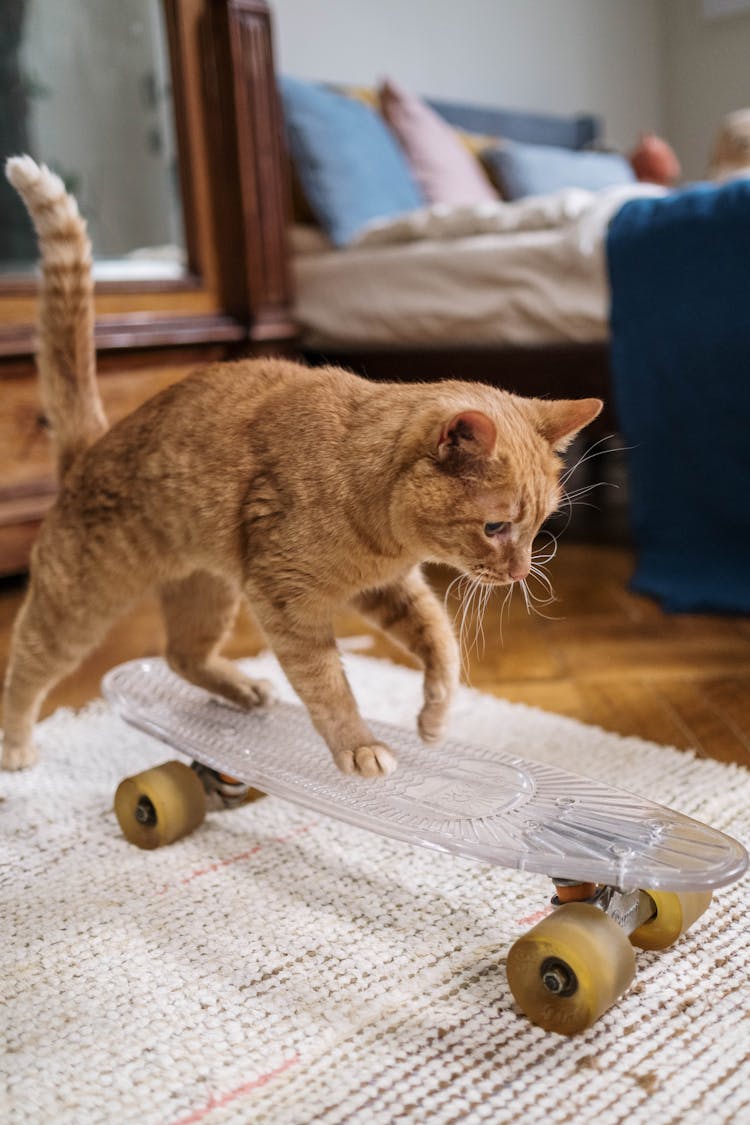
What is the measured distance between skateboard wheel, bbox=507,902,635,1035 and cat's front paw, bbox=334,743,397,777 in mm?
261

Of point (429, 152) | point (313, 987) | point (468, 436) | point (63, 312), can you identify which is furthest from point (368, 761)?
point (429, 152)

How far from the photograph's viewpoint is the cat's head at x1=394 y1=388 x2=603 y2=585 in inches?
35.2

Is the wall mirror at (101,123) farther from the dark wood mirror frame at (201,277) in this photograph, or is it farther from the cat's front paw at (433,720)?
the cat's front paw at (433,720)

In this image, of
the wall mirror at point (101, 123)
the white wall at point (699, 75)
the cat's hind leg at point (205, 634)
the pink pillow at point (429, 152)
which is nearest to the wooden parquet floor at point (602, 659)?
the cat's hind leg at point (205, 634)

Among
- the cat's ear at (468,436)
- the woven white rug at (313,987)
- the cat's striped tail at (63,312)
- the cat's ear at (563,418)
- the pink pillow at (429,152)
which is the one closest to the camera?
the woven white rug at (313,987)

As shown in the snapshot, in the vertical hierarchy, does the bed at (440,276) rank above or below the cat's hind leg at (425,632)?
above

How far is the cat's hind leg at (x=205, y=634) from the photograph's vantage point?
51.2 inches

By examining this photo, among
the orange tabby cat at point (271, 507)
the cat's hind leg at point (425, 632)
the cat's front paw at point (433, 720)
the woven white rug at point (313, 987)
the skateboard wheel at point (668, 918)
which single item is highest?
the orange tabby cat at point (271, 507)

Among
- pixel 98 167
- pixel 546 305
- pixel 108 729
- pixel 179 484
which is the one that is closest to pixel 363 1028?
pixel 179 484

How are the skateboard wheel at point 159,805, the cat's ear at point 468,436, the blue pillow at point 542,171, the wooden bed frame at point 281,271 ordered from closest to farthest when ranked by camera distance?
1. the cat's ear at point 468,436
2. the skateboard wheel at point 159,805
3. the wooden bed frame at point 281,271
4. the blue pillow at point 542,171

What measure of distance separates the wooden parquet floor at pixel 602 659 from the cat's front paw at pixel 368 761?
51cm

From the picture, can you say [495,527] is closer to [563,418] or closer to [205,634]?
[563,418]

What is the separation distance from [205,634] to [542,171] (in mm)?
2713

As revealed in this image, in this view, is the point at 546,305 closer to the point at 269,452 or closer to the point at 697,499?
the point at 697,499
